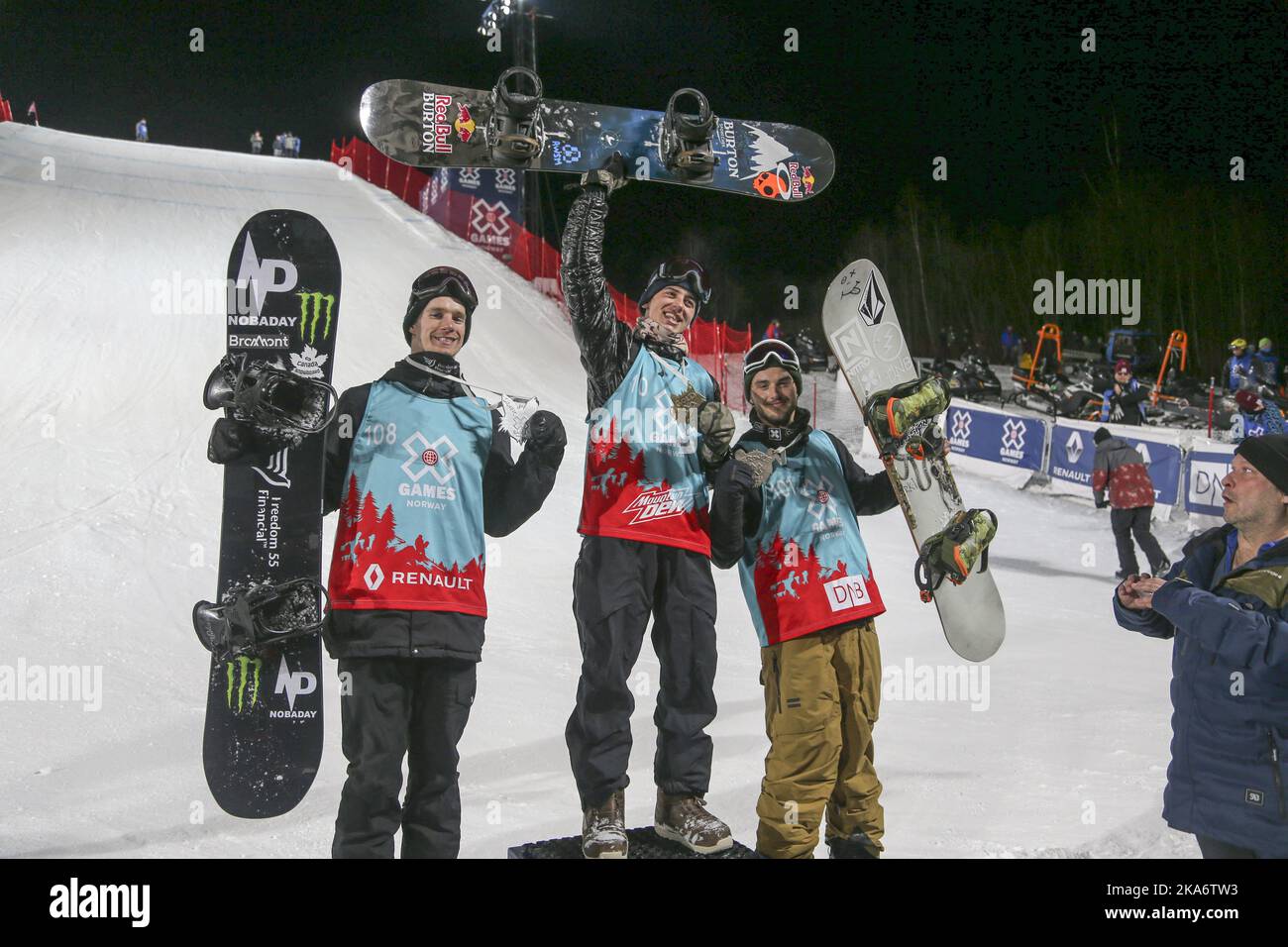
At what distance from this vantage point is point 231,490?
3309mm

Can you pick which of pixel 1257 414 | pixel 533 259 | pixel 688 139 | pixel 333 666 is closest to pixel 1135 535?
pixel 1257 414

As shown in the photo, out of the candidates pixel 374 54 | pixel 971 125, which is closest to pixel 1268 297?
pixel 971 125

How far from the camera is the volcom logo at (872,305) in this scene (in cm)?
390

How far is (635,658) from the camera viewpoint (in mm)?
3201

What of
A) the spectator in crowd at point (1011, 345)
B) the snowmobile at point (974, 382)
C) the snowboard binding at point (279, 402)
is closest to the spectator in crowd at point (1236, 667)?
the snowboard binding at point (279, 402)

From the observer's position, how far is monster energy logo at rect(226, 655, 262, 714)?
3.27 m

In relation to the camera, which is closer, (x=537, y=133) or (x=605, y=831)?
(x=605, y=831)

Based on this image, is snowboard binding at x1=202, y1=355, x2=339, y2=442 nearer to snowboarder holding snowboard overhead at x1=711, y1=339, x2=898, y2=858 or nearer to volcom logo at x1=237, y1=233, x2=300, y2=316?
volcom logo at x1=237, y1=233, x2=300, y2=316

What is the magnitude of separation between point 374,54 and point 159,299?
10.5 m

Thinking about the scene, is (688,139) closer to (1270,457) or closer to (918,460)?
(918,460)

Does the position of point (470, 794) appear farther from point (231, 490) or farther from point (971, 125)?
point (971, 125)

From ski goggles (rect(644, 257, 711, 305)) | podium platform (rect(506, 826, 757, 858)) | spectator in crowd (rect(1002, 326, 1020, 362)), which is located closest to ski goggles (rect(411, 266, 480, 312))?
ski goggles (rect(644, 257, 711, 305))

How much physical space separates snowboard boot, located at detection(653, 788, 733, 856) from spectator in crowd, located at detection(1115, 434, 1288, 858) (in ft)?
3.68

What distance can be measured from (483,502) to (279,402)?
2.00ft
